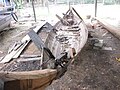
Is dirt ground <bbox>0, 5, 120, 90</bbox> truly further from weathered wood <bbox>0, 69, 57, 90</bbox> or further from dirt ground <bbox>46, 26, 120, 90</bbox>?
weathered wood <bbox>0, 69, 57, 90</bbox>

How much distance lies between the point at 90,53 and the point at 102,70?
41.9 inches

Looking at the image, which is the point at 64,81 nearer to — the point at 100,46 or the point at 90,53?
the point at 90,53

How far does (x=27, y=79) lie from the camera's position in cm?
206

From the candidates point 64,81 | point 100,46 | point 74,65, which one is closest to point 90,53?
point 100,46

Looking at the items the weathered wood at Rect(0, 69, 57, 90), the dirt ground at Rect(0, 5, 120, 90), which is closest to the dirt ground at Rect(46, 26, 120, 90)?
the dirt ground at Rect(0, 5, 120, 90)

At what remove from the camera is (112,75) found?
365 centimetres

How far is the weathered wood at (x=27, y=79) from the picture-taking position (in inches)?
78.4

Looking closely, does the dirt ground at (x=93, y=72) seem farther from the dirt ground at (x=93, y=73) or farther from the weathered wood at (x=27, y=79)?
the weathered wood at (x=27, y=79)

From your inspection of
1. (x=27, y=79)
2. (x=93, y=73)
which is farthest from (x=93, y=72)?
(x=27, y=79)

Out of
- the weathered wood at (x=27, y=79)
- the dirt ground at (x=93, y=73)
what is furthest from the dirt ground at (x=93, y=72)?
the weathered wood at (x=27, y=79)

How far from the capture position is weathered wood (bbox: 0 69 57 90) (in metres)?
1.99

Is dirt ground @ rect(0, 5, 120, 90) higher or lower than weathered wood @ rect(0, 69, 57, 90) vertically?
lower

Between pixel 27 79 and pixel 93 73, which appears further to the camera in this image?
pixel 93 73

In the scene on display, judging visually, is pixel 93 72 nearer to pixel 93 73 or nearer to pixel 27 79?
pixel 93 73
